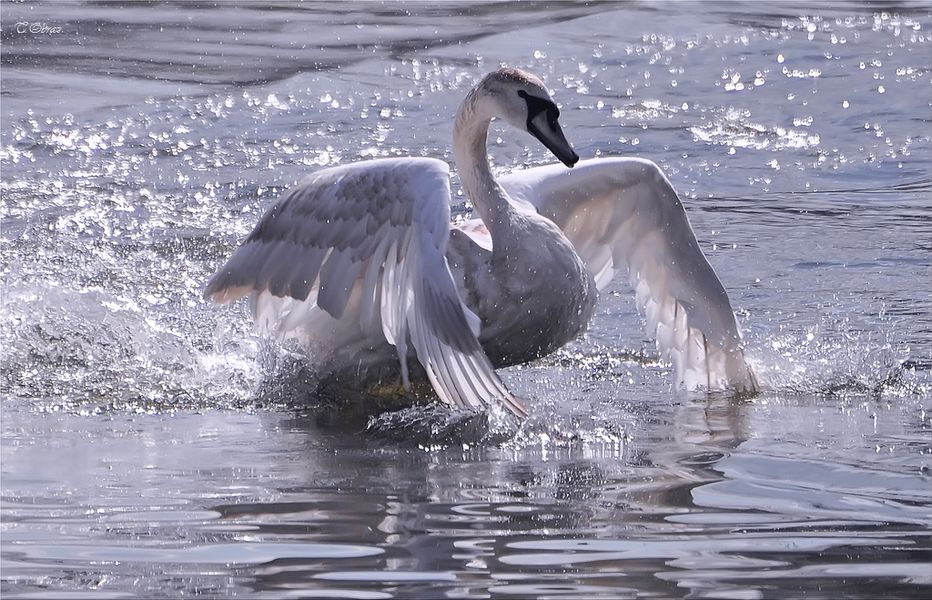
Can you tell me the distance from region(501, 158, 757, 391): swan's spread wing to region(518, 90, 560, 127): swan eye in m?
0.50

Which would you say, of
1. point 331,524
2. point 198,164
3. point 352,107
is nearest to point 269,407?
point 331,524

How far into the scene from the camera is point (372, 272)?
6586 mm

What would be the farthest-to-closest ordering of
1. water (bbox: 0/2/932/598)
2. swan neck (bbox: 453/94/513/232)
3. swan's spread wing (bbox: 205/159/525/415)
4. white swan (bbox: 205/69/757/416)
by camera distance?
1. swan neck (bbox: 453/94/513/232)
2. white swan (bbox: 205/69/757/416)
3. swan's spread wing (bbox: 205/159/525/415)
4. water (bbox: 0/2/932/598)

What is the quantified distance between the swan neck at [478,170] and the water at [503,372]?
2.47 feet

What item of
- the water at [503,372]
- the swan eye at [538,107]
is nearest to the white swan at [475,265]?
the swan eye at [538,107]

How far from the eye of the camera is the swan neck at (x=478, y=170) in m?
6.98

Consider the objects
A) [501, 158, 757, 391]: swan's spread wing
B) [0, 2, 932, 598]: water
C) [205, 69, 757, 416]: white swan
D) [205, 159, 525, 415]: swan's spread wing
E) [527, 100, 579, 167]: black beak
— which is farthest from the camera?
[501, 158, 757, 391]: swan's spread wing

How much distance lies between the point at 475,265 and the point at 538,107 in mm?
733

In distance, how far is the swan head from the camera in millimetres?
7141

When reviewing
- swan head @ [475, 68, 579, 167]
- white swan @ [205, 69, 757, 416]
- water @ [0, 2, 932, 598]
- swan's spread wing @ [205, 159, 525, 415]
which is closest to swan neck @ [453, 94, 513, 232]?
white swan @ [205, 69, 757, 416]

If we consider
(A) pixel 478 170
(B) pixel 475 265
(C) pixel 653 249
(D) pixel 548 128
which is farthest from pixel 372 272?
(C) pixel 653 249

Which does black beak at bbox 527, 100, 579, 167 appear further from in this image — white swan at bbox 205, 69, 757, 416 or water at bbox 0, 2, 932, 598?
water at bbox 0, 2, 932, 598

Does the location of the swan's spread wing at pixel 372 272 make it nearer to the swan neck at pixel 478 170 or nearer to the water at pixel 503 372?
the water at pixel 503 372

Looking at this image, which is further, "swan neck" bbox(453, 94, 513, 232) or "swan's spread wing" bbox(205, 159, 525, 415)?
"swan neck" bbox(453, 94, 513, 232)
